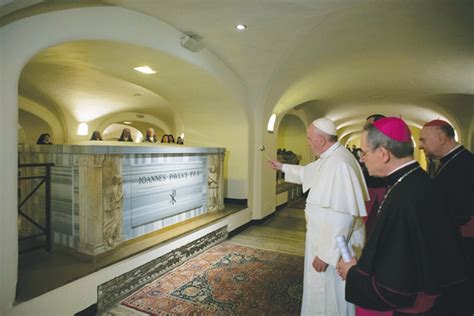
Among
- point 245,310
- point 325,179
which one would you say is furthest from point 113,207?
point 325,179

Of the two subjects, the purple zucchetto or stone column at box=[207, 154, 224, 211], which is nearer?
the purple zucchetto

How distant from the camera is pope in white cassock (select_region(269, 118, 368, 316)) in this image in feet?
7.23

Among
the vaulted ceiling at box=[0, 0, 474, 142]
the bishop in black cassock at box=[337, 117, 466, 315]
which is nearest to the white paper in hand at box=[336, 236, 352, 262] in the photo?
the bishop in black cassock at box=[337, 117, 466, 315]

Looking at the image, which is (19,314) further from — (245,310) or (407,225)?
(407,225)

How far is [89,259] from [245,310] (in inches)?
68.7

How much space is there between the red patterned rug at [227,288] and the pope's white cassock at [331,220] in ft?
2.41

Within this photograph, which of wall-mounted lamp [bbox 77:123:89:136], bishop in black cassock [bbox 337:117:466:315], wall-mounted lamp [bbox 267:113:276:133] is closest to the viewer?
bishop in black cassock [bbox 337:117:466:315]

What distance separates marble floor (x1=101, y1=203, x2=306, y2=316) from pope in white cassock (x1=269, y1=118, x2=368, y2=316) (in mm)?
2343

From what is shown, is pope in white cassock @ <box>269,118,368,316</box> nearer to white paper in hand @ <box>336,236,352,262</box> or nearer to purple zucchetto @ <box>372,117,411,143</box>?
white paper in hand @ <box>336,236,352,262</box>

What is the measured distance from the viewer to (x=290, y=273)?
3.83m

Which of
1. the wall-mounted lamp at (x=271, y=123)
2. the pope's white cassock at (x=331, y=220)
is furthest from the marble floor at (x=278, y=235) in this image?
the pope's white cassock at (x=331, y=220)

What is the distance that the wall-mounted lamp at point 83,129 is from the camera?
9.91 meters

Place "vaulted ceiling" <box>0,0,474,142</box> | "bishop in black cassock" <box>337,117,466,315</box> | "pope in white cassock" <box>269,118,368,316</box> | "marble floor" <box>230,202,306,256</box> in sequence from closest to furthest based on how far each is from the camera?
1. "bishop in black cassock" <box>337,117,466,315</box>
2. "pope in white cassock" <box>269,118,368,316</box>
3. "vaulted ceiling" <box>0,0,474,142</box>
4. "marble floor" <box>230,202,306,256</box>

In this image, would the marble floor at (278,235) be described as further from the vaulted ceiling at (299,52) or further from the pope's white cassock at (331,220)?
the vaulted ceiling at (299,52)
